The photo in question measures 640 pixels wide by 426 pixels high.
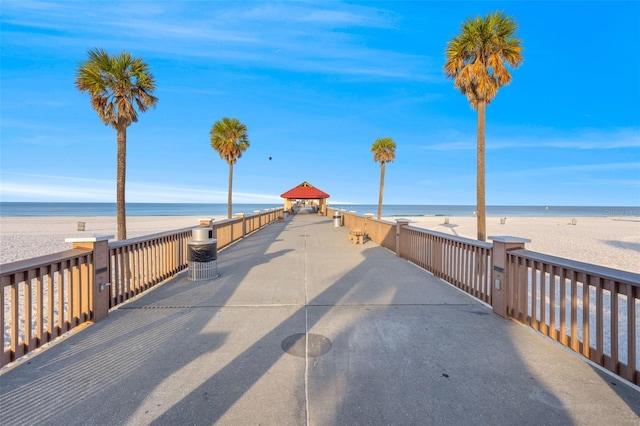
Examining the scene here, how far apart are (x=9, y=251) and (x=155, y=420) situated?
46.1ft

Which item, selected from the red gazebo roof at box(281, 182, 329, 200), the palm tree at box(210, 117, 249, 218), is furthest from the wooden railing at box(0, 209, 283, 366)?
the red gazebo roof at box(281, 182, 329, 200)

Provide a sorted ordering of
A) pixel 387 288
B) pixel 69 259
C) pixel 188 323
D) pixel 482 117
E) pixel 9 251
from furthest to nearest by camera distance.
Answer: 1. pixel 9 251
2. pixel 482 117
3. pixel 387 288
4. pixel 188 323
5. pixel 69 259

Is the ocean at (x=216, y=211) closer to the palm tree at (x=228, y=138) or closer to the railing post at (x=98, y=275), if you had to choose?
the palm tree at (x=228, y=138)

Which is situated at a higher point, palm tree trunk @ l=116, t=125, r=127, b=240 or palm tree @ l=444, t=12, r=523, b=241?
palm tree @ l=444, t=12, r=523, b=241

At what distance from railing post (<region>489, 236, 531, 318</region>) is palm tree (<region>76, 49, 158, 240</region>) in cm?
899

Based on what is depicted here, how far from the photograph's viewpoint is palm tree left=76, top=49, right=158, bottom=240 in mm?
8367

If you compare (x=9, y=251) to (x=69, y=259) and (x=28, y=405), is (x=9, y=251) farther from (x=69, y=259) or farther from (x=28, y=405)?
(x=28, y=405)

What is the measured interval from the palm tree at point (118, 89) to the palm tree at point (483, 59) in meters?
10.0

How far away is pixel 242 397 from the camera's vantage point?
2314mm

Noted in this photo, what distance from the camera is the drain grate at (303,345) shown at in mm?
3027

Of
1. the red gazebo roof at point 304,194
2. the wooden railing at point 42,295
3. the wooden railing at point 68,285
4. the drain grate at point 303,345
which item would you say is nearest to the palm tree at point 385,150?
the red gazebo roof at point 304,194

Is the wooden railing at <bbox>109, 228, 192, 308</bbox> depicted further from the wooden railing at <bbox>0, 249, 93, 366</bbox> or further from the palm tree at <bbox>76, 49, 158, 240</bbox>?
the palm tree at <bbox>76, 49, 158, 240</bbox>

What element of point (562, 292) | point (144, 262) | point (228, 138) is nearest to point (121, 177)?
point (144, 262)

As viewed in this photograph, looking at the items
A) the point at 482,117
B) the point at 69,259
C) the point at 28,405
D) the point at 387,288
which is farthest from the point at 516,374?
the point at 482,117
